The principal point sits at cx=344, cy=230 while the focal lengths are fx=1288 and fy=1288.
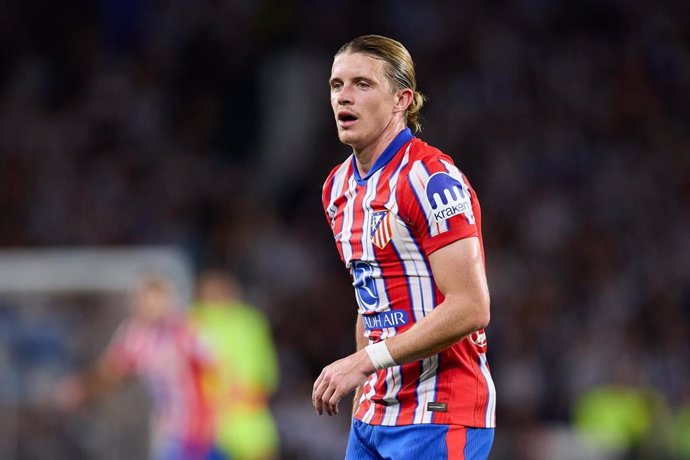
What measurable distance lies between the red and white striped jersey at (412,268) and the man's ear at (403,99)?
0.29ft

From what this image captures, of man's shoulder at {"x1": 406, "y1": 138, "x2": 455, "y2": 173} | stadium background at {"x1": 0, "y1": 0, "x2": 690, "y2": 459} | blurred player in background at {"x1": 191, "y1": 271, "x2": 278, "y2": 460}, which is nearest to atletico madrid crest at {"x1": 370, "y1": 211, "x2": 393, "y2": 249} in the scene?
man's shoulder at {"x1": 406, "y1": 138, "x2": 455, "y2": 173}

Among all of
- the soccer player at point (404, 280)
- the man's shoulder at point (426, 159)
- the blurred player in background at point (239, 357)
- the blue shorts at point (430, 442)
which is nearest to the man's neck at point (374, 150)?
the soccer player at point (404, 280)

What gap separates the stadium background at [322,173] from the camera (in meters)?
11.7

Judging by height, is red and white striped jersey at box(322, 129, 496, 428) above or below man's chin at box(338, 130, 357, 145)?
below

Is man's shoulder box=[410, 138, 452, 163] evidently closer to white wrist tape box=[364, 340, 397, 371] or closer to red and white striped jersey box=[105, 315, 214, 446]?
white wrist tape box=[364, 340, 397, 371]

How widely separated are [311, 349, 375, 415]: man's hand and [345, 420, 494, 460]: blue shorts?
29 centimetres

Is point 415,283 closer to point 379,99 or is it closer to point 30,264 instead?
point 379,99

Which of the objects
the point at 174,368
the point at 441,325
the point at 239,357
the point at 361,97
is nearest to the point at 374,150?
the point at 361,97

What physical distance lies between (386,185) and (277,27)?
38.0 ft

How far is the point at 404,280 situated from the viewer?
3920 millimetres

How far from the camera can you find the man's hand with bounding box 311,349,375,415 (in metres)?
3.66

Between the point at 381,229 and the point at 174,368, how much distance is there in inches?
237

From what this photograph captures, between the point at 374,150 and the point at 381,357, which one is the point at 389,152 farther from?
the point at 381,357

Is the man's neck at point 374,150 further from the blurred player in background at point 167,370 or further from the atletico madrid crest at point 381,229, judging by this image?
the blurred player in background at point 167,370
